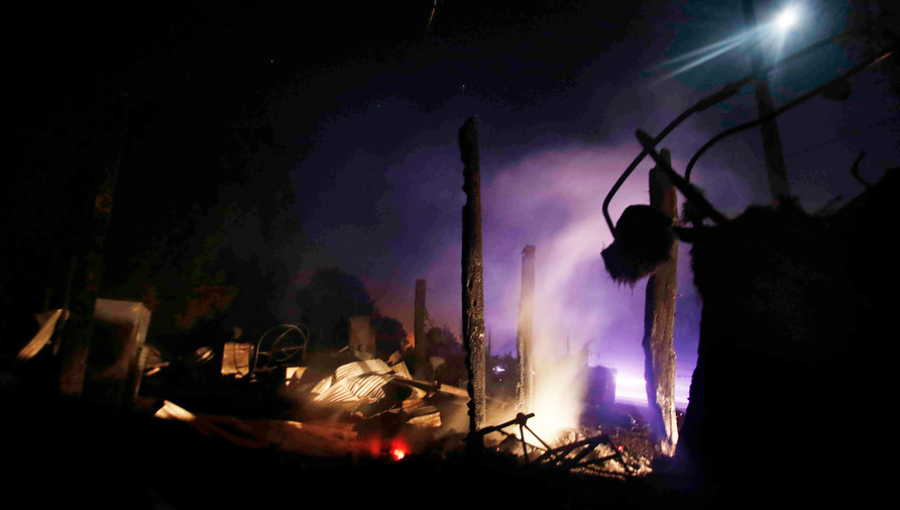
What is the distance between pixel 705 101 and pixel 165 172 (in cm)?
2299

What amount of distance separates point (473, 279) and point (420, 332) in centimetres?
1176

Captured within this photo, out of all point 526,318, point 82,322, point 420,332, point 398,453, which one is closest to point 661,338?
point 526,318

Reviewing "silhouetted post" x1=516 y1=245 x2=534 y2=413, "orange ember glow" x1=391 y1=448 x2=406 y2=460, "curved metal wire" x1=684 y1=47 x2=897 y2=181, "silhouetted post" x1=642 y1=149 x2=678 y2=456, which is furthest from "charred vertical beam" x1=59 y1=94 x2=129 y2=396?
"silhouetted post" x1=642 y1=149 x2=678 y2=456

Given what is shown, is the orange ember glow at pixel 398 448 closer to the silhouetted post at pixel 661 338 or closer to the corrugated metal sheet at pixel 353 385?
the corrugated metal sheet at pixel 353 385

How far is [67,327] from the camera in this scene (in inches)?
Result: 220

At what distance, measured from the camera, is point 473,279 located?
629 centimetres

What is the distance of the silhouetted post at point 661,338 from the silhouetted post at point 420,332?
9.29 meters

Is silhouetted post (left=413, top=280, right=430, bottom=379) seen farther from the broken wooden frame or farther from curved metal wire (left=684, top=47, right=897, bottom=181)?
curved metal wire (left=684, top=47, right=897, bottom=181)

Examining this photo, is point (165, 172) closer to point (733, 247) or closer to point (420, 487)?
point (420, 487)

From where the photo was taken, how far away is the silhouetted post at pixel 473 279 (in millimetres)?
6148

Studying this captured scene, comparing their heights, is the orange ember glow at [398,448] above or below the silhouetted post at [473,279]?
below

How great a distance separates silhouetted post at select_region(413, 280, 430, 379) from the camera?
50.4 feet

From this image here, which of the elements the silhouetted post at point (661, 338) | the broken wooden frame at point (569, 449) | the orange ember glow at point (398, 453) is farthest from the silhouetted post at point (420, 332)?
the broken wooden frame at point (569, 449)

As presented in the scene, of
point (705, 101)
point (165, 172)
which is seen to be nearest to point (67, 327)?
point (705, 101)
